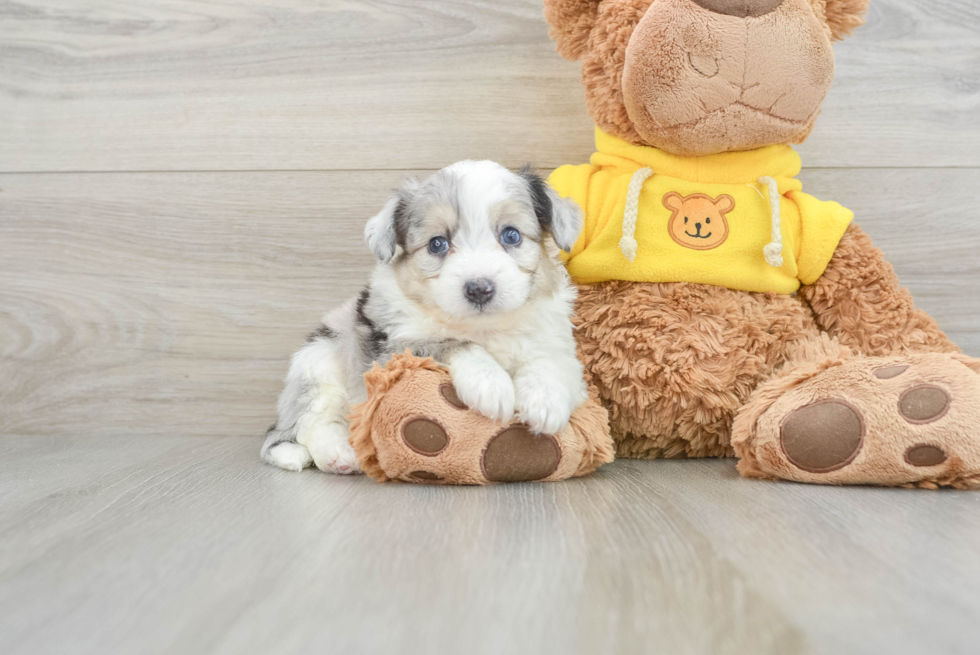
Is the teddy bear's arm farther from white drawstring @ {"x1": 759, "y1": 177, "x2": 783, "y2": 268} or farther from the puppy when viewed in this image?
the puppy

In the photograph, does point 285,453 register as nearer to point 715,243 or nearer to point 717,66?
point 715,243

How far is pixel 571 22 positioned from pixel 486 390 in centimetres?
99

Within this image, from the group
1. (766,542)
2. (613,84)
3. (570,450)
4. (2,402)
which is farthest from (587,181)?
(2,402)

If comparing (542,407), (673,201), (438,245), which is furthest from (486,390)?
(673,201)

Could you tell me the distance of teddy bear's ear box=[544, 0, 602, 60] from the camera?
176 cm

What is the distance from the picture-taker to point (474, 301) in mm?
1469

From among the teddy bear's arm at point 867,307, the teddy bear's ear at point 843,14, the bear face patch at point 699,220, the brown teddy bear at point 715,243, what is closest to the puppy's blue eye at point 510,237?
the brown teddy bear at point 715,243

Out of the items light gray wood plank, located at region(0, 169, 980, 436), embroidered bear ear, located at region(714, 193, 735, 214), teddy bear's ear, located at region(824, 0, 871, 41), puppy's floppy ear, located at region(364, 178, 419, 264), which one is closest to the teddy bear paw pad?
puppy's floppy ear, located at region(364, 178, 419, 264)

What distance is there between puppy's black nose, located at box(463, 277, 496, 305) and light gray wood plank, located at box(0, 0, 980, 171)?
2.76ft

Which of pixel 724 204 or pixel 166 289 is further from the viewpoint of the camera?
pixel 166 289

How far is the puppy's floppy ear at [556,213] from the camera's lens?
65.1 inches

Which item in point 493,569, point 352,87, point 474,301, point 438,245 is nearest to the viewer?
point 493,569

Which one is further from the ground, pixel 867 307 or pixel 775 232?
pixel 775 232

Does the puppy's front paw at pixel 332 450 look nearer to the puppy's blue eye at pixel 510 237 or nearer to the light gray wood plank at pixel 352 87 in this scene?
the puppy's blue eye at pixel 510 237
